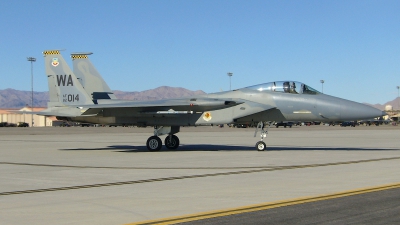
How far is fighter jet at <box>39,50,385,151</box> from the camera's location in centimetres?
2180

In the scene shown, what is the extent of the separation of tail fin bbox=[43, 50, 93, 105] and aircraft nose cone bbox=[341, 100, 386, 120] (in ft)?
38.9

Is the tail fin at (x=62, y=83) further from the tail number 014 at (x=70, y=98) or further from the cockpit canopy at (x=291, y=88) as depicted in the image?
the cockpit canopy at (x=291, y=88)

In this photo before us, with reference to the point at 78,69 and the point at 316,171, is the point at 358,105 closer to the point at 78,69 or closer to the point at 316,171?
the point at 316,171

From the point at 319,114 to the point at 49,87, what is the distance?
1284 cm

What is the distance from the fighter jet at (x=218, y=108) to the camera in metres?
21.8

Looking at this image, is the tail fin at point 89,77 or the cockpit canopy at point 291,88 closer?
the cockpit canopy at point 291,88

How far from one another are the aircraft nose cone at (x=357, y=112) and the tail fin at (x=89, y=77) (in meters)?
11.3

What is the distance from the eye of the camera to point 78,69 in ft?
82.0

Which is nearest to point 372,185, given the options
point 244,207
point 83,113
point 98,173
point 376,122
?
point 244,207

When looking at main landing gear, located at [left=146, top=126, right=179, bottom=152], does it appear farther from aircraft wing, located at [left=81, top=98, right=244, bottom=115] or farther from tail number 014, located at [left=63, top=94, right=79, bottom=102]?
tail number 014, located at [left=63, top=94, right=79, bottom=102]

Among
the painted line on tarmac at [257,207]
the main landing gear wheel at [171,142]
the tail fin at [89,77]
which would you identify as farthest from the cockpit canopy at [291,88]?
the painted line on tarmac at [257,207]

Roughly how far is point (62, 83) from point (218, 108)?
7.83m

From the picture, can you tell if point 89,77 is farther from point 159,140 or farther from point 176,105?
point 176,105

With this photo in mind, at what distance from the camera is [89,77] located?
24.9 meters
